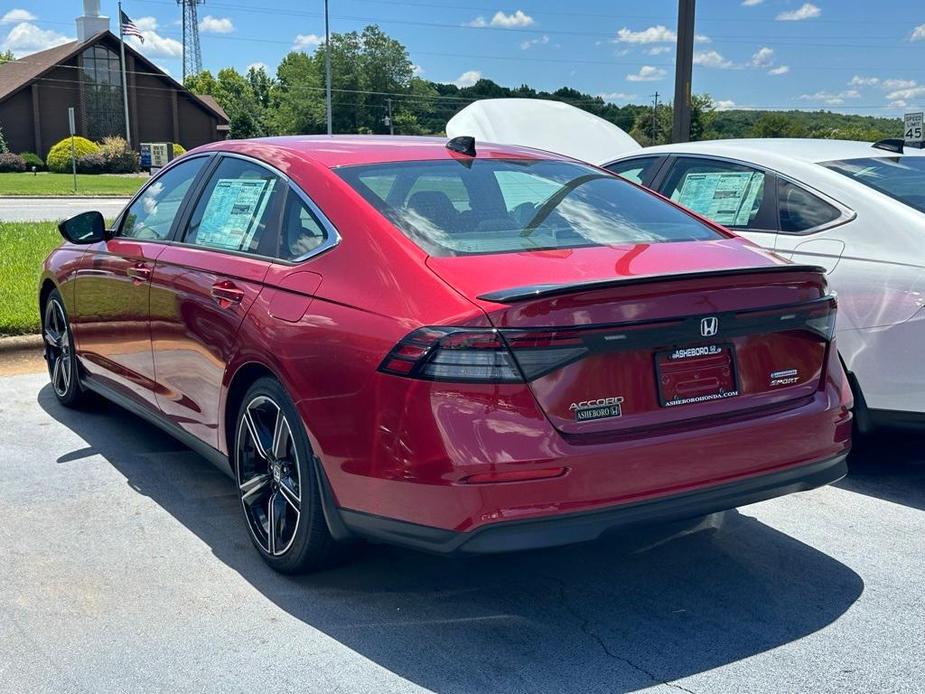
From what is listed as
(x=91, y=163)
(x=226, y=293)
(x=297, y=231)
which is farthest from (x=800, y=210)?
(x=91, y=163)

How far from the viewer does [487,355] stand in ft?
9.55

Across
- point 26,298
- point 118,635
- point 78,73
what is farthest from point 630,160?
point 78,73

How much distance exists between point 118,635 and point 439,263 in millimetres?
1641

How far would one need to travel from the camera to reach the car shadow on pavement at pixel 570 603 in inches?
123

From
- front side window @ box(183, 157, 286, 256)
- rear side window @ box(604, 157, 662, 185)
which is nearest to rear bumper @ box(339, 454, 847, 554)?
front side window @ box(183, 157, 286, 256)

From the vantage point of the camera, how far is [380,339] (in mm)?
3109

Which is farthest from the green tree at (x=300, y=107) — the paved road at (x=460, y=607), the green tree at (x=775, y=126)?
the paved road at (x=460, y=607)

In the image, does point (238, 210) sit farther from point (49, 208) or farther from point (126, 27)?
point (126, 27)

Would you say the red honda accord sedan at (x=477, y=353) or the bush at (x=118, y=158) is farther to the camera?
the bush at (x=118, y=158)

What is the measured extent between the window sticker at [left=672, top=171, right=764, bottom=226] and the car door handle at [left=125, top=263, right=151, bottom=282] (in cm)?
314

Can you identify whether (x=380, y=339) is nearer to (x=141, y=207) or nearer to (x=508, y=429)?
(x=508, y=429)

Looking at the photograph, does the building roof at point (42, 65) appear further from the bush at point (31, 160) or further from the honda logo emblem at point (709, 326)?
the honda logo emblem at point (709, 326)

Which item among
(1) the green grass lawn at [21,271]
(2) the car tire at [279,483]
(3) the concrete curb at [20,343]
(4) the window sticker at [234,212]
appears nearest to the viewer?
(2) the car tire at [279,483]

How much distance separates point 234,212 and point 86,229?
1.54 meters
